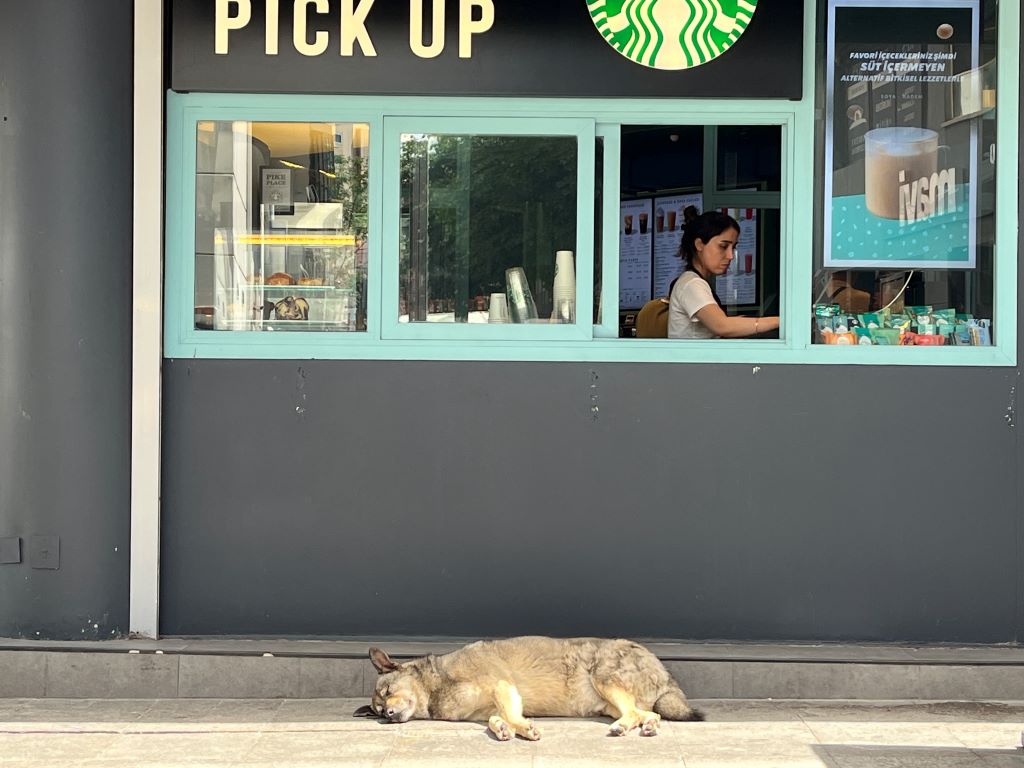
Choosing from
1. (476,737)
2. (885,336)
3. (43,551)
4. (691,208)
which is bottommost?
(476,737)

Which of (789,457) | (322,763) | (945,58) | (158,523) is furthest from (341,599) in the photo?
(945,58)

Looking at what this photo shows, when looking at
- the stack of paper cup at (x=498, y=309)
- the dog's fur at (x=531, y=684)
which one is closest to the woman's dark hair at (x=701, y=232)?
the stack of paper cup at (x=498, y=309)

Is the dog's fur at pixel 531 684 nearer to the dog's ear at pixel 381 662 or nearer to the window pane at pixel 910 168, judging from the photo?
the dog's ear at pixel 381 662

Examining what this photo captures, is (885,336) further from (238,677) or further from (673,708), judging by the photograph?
(238,677)

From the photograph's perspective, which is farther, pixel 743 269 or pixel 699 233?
pixel 743 269

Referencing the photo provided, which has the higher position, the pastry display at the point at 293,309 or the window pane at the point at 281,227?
the window pane at the point at 281,227

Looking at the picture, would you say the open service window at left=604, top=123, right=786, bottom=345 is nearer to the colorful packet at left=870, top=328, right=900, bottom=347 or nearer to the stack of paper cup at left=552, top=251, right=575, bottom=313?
the stack of paper cup at left=552, top=251, right=575, bottom=313

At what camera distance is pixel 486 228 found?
673 cm

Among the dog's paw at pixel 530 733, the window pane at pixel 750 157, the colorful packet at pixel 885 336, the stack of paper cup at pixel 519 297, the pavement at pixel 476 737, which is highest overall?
the window pane at pixel 750 157

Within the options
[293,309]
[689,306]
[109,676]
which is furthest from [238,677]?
[689,306]

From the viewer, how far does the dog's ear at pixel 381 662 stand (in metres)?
5.72

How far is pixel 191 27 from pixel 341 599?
3.05 meters

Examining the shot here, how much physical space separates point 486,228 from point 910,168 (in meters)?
2.24

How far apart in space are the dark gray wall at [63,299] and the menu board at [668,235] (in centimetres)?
303
